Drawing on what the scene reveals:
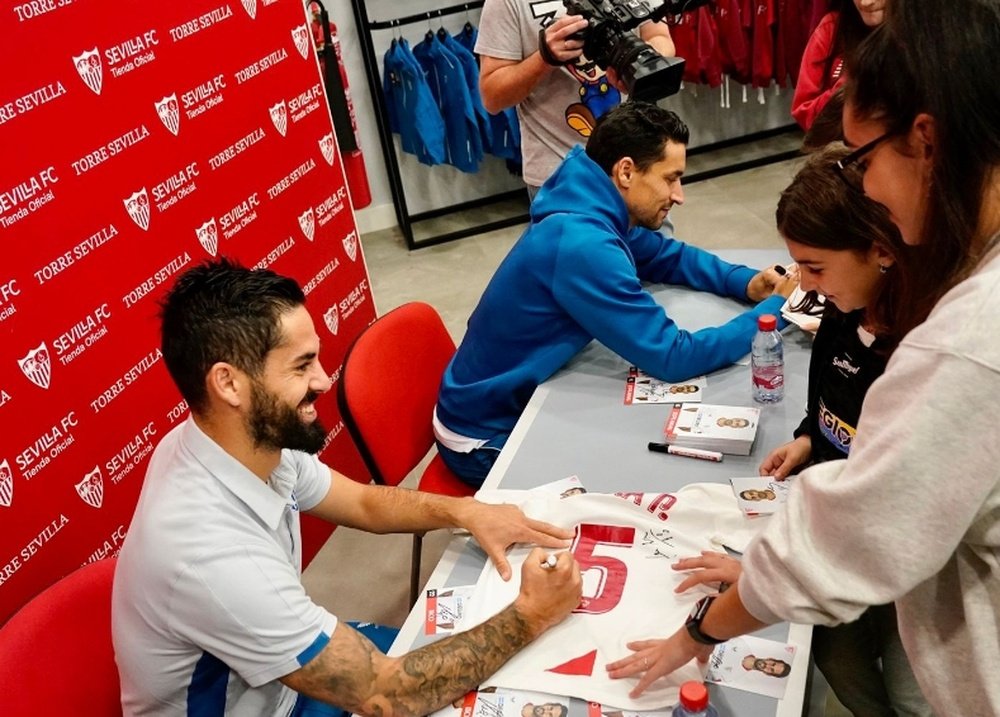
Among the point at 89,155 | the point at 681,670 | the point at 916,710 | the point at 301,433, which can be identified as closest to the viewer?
the point at 681,670

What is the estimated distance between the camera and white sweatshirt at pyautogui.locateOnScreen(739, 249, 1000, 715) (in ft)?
2.56

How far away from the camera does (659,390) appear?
6.93 ft

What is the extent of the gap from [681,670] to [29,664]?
105 centimetres

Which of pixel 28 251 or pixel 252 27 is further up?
pixel 252 27

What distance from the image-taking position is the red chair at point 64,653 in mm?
1472

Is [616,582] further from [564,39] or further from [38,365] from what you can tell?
[564,39]

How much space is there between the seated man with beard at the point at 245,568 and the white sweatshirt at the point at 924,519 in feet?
1.91

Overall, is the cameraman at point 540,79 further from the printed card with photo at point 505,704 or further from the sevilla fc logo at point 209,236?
the printed card with photo at point 505,704

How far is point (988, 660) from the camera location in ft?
3.03

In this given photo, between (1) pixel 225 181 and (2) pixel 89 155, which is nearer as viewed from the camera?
(2) pixel 89 155

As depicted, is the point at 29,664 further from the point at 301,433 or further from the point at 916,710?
the point at 916,710

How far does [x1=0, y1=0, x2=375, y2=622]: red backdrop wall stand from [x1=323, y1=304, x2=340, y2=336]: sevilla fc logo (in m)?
0.26

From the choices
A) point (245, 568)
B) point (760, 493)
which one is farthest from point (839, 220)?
point (245, 568)

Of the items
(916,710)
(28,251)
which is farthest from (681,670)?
(28,251)
